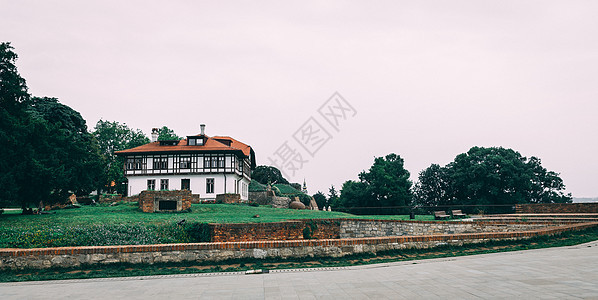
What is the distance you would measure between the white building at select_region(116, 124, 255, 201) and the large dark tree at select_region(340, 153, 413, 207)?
15570mm

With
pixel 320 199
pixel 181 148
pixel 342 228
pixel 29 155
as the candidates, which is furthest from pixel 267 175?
pixel 29 155

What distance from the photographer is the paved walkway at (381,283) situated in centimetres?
604

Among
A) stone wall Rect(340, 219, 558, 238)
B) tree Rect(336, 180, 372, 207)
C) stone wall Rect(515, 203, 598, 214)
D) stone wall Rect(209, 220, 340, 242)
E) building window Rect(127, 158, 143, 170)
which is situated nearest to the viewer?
stone wall Rect(340, 219, 558, 238)

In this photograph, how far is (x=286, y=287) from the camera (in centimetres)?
682

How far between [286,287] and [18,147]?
18446 mm

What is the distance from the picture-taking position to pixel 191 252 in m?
9.84

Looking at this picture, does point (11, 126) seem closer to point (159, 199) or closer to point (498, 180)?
point (159, 199)

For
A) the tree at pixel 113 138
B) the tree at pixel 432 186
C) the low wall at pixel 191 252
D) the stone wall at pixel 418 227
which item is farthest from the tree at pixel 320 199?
the low wall at pixel 191 252

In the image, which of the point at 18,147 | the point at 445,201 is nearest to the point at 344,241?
the point at 18,147

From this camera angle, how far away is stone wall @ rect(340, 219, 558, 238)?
1570 centimetres

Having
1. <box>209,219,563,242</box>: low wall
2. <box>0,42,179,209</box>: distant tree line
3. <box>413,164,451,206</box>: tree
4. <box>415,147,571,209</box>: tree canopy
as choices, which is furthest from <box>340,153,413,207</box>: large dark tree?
<box>0,42,179,209</box>: distant tree line

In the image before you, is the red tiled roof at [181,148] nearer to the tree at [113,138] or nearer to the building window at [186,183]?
the building window at [186,183]

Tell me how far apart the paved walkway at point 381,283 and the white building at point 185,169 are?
3122 centimetres

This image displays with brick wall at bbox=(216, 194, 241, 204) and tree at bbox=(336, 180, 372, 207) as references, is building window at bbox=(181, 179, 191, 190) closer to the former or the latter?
brick wall at bbox=(216, 194, 241, 204)
